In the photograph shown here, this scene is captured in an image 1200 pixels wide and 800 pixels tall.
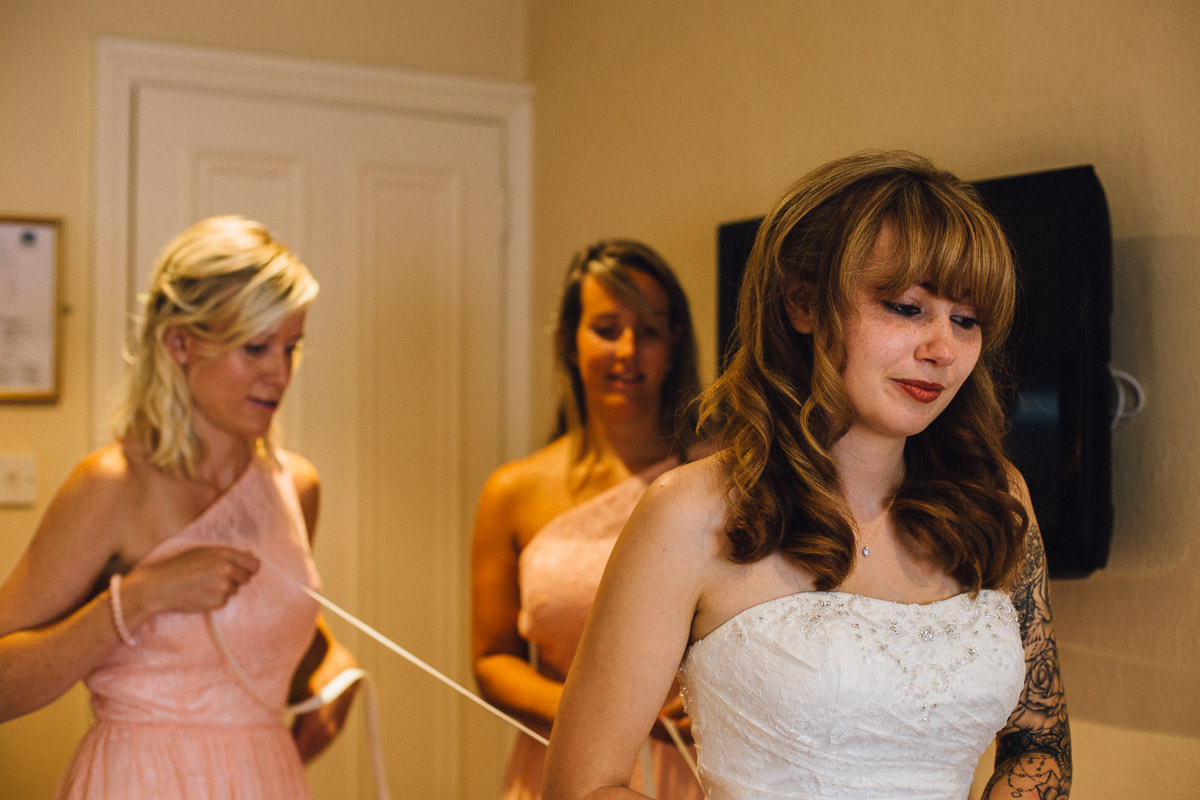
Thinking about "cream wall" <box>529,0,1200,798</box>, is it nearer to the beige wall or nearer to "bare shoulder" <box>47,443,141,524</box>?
the beige wall

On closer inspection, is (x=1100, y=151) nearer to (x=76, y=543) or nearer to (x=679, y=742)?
(x=679, y=742)

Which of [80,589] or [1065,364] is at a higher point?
[1065,364]

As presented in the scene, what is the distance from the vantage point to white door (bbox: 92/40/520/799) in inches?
85.0

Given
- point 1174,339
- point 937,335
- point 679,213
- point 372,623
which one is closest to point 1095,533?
point 1174,339

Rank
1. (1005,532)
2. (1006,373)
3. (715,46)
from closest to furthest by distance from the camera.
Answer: (1005,532)
(1006,373)
(715,46)

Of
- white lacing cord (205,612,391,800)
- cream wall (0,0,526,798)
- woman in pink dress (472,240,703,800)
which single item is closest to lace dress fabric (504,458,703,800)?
woman in pink dress (472,240,703,800)

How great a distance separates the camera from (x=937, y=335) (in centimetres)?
81

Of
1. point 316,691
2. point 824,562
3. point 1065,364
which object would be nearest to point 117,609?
point 316,691

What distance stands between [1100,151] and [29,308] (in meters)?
1.86

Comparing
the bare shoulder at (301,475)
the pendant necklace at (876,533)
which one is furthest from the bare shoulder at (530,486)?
the pendant necklace at (876,533)

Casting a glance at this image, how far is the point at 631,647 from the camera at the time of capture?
0.82 metres

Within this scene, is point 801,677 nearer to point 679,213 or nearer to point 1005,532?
point 1005,532

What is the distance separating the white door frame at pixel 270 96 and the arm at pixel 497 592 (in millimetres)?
975

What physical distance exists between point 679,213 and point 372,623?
1.14 meters
